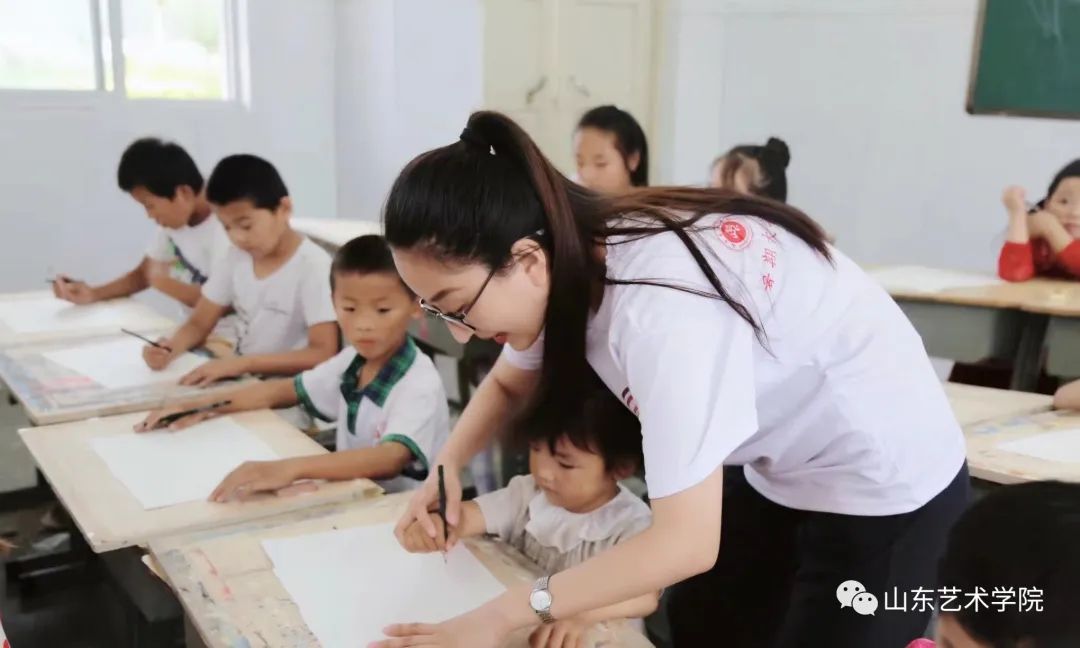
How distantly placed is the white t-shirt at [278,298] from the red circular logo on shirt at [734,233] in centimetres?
151

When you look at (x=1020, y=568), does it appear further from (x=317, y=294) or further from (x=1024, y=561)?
(x=317, y=294)

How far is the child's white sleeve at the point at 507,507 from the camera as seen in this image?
4.24ft

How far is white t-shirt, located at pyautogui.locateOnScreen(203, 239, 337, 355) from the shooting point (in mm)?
2316

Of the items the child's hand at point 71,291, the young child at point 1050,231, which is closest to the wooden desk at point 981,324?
the young child at point 1050,231

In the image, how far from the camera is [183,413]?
1.76 meters

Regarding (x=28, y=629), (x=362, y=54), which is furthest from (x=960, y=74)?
(x=28, y=629)

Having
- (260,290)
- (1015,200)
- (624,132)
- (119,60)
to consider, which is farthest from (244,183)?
(119,60)

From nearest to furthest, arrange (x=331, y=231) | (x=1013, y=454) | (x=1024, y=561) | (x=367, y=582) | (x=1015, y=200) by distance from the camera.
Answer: (x=1024, y=561), (x=367, y=582), (x=1013, y=454), (x=1015, y=200), (x=331, y=231)

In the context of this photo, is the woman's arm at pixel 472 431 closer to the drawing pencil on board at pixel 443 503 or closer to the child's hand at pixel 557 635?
the drawing pencil on board at pixel 443 503

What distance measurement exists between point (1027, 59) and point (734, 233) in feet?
11.5

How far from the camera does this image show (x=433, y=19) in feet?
14.8

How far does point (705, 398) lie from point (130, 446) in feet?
4.00

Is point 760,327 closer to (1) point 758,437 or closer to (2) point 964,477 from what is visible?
(1) point 758,437

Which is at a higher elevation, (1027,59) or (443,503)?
(1027,59)
